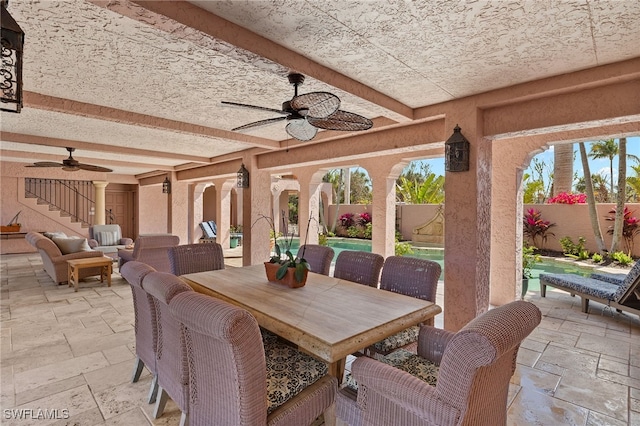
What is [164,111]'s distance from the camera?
156 inches

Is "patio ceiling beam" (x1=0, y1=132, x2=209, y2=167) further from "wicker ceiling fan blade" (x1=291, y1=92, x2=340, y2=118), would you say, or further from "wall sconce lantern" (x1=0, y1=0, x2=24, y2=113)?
"wicker ceiling fan blade" (x1=291, y1=92, x2=340, y2=118)

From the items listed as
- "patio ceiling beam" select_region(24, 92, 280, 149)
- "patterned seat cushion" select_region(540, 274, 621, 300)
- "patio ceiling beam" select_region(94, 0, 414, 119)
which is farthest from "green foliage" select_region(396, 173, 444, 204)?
"patio ceiling beam" select_region(94, 0, 414, 119)

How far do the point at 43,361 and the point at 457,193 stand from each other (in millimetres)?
4229

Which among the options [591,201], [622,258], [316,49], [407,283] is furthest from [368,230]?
[316,49]

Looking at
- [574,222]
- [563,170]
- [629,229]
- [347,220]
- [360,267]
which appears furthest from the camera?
[347,220]

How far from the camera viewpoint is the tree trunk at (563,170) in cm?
1026

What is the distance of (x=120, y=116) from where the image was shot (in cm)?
391

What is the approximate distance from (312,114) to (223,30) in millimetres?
776

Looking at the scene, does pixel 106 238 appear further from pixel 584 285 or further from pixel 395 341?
pixel 584 285

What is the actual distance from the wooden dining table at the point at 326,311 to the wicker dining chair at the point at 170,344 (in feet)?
1.52

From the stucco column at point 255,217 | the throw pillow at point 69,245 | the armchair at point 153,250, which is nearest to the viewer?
the armchair at point 153,250

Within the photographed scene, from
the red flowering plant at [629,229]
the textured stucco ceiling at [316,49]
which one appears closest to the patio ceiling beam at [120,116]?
the textured stucco ceiling at [316,49]

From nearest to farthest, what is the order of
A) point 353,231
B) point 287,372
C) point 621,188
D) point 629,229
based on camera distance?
1. point 287,372
2. point 621,188
3. point 629,229
4. point 353,231

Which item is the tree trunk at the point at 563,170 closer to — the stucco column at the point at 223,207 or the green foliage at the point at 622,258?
the green foliage at the point at 622,258
